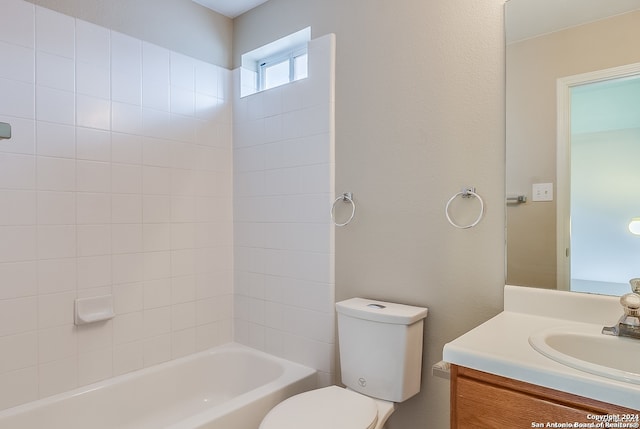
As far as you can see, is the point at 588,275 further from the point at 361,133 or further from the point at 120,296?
the point at 120,296

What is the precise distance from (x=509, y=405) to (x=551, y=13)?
1.34 m

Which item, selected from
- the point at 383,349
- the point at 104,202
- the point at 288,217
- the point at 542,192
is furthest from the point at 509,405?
the point at 104,202

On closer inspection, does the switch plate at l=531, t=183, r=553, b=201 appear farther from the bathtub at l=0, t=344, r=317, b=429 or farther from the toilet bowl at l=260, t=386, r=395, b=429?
→ the bathtub at l=0, t=344, r=317, b=429

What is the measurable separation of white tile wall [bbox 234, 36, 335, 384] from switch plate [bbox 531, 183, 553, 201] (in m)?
0.95

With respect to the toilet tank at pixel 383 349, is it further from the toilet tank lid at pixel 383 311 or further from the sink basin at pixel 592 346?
the sink basin at pixel 592 346

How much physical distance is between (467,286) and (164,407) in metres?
1.70

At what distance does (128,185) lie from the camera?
2.08 m

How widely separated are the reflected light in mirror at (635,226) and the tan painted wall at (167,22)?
2.32 meters

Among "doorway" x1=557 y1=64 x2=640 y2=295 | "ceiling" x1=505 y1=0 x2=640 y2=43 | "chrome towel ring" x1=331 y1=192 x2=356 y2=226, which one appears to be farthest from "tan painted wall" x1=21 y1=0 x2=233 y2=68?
"doorway" x1=557 y1=64 x2=640 y2=295

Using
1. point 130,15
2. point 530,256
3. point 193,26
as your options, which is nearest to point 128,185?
point 130,15

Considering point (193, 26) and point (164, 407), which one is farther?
point (193, 26)

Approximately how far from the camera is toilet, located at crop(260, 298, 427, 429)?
1508mm

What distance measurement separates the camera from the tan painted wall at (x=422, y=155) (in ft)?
5.11

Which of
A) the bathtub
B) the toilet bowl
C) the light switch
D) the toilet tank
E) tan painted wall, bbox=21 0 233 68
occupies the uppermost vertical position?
tan painted wall, bbox=21 0 233 68
